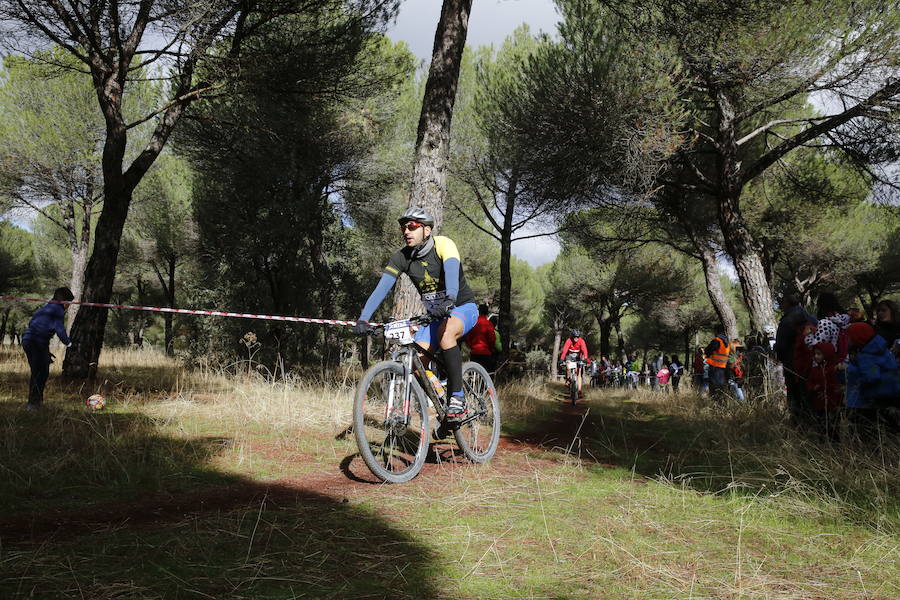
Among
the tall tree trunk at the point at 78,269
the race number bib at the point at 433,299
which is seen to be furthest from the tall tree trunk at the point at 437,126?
the tall tree trunk at the point at 78,269

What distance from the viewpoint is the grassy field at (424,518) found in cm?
199

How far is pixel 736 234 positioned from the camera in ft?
31.6

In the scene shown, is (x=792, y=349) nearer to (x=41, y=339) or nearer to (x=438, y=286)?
(x=438, y=286)

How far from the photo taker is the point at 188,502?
2.95 meters

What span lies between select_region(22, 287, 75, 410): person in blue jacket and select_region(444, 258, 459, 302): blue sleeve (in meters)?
4.32

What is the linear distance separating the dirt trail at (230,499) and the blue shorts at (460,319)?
890mm

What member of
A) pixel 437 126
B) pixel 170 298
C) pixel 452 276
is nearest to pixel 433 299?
pixel 452 276

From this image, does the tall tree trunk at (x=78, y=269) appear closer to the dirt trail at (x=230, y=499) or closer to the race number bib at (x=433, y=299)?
the dirt trail at (x=230, y=499)

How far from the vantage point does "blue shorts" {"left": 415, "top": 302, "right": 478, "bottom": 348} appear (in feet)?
13.4

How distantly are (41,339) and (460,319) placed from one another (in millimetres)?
4710

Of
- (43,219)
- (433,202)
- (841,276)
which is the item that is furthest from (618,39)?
(43,219)

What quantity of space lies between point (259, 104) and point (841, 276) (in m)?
21.1

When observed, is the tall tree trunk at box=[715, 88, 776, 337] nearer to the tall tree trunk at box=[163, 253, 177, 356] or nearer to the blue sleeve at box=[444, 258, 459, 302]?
the blue sleeve at box=[444, 258, 459, 302]

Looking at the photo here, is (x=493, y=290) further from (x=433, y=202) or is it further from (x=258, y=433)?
(x=258, y=433)
